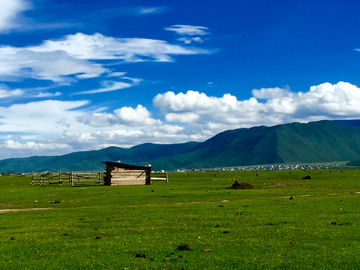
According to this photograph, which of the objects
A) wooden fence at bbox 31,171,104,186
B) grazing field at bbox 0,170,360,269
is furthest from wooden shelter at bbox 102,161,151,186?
grazing field at bbox 0,170,360,269

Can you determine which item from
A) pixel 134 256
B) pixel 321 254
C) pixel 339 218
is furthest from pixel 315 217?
pixel 134 256

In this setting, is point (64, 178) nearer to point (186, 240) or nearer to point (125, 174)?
point (125, 174)

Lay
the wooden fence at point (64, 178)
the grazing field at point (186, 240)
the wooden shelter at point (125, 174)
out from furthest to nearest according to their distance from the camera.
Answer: the wooden fence at point (64, 178) < the wooden shelter at point (125, 174) < the grazing field at point (186, 240)

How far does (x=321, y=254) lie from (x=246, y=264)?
128 inches

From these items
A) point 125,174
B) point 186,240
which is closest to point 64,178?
point 125,174

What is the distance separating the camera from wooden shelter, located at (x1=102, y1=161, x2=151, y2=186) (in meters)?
74.8

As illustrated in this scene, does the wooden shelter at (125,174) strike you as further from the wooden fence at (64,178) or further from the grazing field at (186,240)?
the grazing field at (186,240)

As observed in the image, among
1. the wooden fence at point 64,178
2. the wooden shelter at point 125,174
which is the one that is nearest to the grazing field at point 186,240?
the wooden shelter at point 125,174

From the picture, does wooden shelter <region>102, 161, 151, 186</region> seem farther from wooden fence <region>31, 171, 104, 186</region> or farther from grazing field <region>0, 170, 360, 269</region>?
grazing field <region>0, 170, 360, 269</region>

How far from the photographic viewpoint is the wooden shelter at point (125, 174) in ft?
245

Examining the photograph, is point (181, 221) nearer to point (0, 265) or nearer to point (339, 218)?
point (339, 218)

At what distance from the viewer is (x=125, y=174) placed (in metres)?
75.9

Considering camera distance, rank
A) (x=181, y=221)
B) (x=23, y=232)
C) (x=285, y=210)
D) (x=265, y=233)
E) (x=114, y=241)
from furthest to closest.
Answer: (x=285, y=210) < (x=181, y=221) < (x=23, y=232) < (x=265, y=233) < (x=114, y=241)

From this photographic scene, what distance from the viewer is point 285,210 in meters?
27.2
